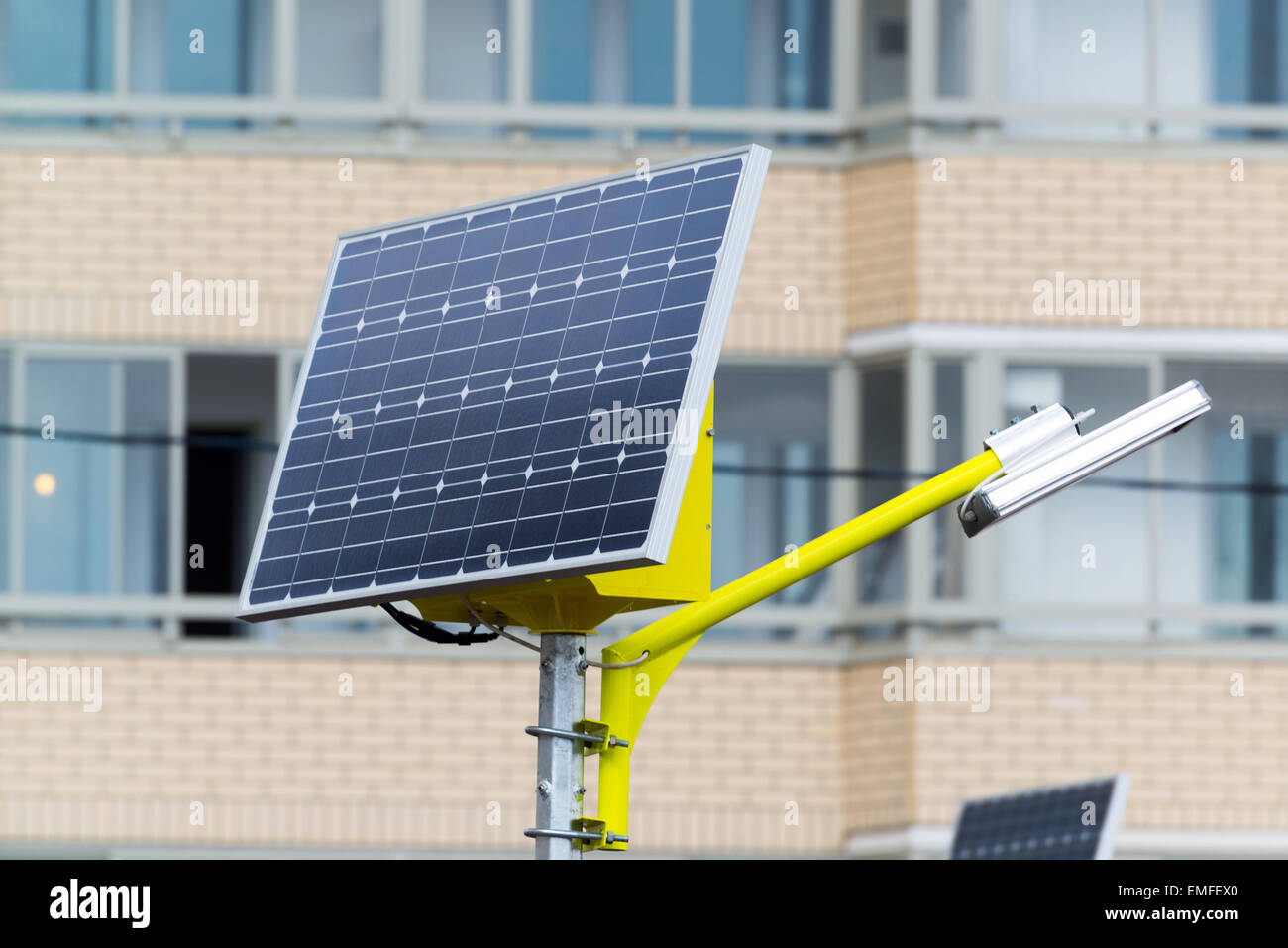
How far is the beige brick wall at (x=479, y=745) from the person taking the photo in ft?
59.6

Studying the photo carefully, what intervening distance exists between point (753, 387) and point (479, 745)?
3314mm

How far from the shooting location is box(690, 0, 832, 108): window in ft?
64.7

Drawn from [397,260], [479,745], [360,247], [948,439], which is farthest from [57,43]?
[397,260]

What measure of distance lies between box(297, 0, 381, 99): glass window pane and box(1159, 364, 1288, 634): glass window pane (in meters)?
6.32

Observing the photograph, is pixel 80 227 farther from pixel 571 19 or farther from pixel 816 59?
pixel 816 59

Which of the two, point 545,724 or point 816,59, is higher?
point 816,59

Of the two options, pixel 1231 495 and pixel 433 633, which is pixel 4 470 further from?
pixel 433 633

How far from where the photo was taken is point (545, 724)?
7895 millimetres

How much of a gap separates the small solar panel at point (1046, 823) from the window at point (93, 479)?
6338mm

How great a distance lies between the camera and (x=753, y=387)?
63.7 ft

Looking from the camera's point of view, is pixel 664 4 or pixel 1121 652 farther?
pixel 664 4

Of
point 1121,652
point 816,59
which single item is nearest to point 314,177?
point 816,59
